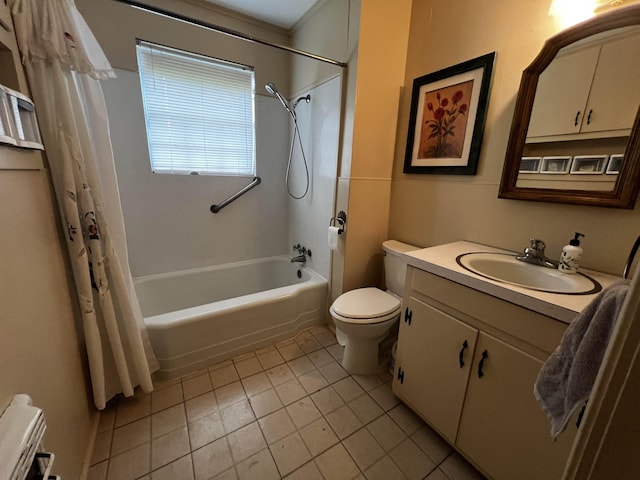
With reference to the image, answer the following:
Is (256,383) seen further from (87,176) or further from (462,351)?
(87,176)

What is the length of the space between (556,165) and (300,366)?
173 centimetres

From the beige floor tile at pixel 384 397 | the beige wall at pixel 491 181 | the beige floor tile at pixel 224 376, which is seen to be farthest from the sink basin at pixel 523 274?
the beige floor tile at pixel 224 376

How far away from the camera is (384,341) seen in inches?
66.8

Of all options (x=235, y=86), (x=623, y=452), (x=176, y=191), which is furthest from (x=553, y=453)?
(x=235, y=86)

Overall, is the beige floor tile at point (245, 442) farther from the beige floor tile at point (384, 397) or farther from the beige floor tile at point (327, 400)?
the beige floor tile at point (384, 397)

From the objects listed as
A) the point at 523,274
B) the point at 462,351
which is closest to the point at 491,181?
the point at 523,274

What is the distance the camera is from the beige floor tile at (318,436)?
118cm

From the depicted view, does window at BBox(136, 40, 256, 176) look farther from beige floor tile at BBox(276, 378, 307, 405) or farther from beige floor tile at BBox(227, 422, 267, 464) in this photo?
beige floor tile at BBox(227, 422, 267, 464)

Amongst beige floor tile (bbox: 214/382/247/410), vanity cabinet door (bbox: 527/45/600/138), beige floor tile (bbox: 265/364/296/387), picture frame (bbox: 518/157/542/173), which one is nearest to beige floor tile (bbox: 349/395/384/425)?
beige floor tile (bbox: 265/364/296/387)

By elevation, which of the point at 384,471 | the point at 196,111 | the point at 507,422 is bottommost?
the point at 384,471

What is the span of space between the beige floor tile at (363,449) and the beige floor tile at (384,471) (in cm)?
2

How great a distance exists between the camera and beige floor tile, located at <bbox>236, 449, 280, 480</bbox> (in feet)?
3.45

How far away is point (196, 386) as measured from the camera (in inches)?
58.5

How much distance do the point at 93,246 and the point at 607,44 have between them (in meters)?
2.18
